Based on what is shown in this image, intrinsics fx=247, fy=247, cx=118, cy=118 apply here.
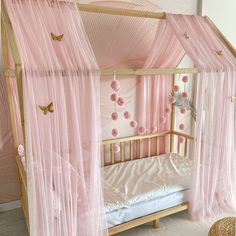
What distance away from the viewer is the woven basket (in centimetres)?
197

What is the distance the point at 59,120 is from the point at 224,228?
158 cm

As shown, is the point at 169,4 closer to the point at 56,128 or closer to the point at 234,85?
the point at 234,85

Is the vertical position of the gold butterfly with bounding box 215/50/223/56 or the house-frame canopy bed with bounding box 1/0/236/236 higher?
the gold butterfly with bounding box 215/50/223/56

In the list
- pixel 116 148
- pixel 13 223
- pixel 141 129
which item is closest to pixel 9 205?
pixel 13 223

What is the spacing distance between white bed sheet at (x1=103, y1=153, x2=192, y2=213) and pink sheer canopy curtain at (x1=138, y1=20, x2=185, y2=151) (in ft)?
1.53

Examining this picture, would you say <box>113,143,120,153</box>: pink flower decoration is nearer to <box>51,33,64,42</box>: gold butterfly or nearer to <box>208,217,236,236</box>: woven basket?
<box>208,217,236,236</box>: woven basket

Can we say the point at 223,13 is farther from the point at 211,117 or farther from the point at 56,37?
the point at 56,37

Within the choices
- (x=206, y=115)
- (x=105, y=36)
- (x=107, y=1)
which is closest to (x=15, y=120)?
(x=105, y=36)

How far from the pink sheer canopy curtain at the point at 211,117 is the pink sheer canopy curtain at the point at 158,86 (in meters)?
0.29

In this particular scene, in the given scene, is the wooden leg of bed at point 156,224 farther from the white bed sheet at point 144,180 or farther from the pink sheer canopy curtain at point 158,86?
the pink sheer canopy curtain at point 158,86

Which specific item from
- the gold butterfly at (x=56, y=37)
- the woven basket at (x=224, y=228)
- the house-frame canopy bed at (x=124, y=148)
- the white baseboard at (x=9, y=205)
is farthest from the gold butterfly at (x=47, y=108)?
the white baseboard at (x=9, y=205)

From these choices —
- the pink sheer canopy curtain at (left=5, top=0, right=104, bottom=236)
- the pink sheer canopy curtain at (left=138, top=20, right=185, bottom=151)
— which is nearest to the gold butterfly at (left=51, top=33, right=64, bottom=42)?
the pink sheer canopy curtain at (left=5, top=0, right=104, bottom=236)

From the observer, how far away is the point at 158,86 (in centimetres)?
324

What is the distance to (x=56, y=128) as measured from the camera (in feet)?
5.63
